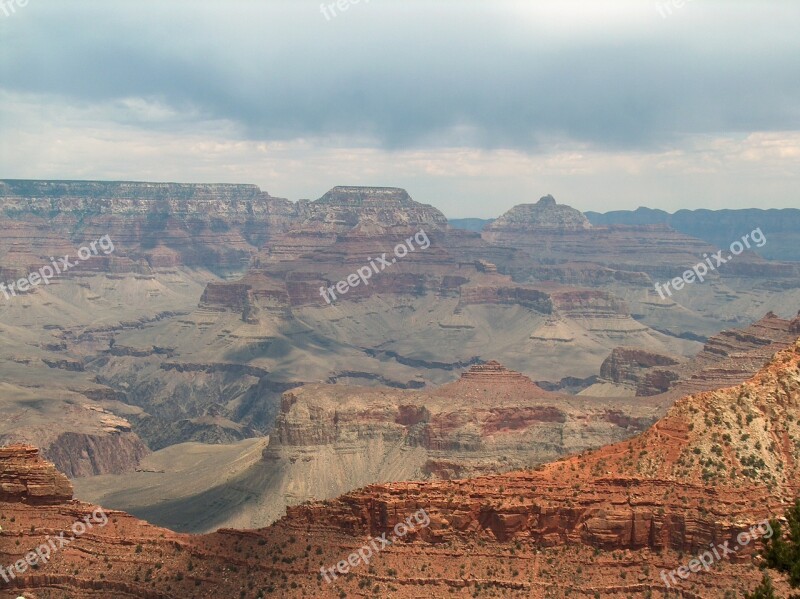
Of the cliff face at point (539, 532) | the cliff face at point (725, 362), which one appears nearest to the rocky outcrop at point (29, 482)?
the cliff face at point (539, 532)

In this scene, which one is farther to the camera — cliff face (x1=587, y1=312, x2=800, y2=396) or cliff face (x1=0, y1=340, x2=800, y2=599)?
cliff face (x1=587, y1=312, x2=800, y2=396)

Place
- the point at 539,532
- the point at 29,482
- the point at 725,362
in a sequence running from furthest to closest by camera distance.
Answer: the point at 725,362, the point at 29,482, the point at 539,532

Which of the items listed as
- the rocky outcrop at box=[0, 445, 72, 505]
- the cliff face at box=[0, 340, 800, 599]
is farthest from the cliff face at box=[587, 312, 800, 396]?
the rocky outcrop at box=[0, 445, 72, 505]

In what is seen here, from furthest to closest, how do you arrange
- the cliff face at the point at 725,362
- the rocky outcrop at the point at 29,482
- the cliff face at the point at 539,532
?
the cliff face at the point at 725,362
the rocky outcrop at the point at 29,482
the cliff face at the point at 539,532

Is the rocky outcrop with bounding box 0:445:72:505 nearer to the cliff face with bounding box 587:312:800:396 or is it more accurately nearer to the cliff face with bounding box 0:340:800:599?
the cliff face with bounding box 0:340:800:599

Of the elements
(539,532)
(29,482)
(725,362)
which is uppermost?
(29,482)

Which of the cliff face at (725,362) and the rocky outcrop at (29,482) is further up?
the rocky outcrop at (29,482)

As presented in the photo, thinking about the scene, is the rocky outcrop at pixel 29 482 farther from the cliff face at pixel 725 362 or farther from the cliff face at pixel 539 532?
the cliff face at pixel 725 362

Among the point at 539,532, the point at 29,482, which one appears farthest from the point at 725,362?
the point at 29,482

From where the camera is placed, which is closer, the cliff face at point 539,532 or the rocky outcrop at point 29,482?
the cliff face at point 539,532

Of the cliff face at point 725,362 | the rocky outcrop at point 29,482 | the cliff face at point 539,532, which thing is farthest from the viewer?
the cliff face at point 725,362

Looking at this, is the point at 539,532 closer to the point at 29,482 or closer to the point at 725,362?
the point at 29,482

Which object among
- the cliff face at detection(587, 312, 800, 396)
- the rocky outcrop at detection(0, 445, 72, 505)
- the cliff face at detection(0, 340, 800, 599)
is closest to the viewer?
the cliff face at detection(0, 340, 800, 599)

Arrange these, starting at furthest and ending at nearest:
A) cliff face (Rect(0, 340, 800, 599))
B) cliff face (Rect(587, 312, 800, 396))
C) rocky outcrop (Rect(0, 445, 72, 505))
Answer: cliff face (Rect(587, 312, 800, 396))
rocky outcrop (Rect(0, 445, 72, 505))
cliff face (Rect(0, 340, 800, 599))
